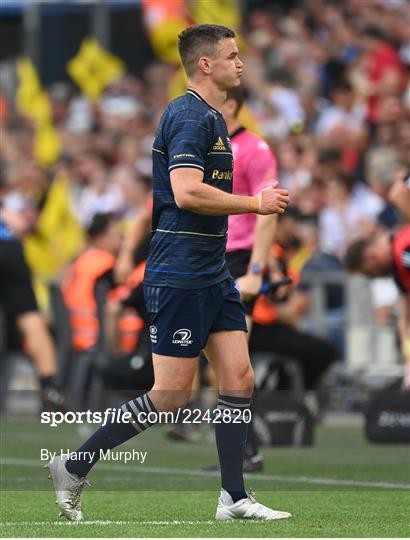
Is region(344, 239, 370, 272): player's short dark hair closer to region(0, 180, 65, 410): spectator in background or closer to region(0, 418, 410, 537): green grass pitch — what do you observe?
region(0, 418, 410, 537): green grass pitch

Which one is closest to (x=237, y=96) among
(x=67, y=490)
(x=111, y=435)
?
(x=111, y=435)

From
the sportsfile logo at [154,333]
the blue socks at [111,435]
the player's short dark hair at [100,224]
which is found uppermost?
the sportsfile logo at [154,333]

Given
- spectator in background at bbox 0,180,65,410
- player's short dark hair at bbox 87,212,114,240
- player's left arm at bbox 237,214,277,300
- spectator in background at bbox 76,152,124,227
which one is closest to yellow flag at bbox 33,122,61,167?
spectator in background at bbox 76,152,124,227

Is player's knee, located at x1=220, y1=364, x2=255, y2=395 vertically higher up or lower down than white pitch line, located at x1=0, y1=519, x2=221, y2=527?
higher up

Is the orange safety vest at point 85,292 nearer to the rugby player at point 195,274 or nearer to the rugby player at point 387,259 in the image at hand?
the rugby player at point 387,259

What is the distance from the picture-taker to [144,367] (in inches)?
557

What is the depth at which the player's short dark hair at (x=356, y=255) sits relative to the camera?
38.2 ft

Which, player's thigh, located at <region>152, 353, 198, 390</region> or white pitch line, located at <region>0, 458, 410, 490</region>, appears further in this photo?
white pitch line, located at <region>0, 458, 410, 490</region>

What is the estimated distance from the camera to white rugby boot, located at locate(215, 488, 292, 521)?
730 cm

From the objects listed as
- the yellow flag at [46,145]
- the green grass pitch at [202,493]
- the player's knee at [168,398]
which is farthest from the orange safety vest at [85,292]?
the player's knee at [168,398]

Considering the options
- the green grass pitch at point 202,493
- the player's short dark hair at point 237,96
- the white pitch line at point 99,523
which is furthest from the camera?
the player's short dark hair at point 237,96

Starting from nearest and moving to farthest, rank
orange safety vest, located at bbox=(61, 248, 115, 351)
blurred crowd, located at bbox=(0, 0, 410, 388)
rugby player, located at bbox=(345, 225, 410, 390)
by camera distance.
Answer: rugby player, located at bbox=(345, 225, 410, 390)
orange safety vest, located at bbox=(61, 248, 115, 351)
blurred crowd, located at bbox=(0, 0, 410, 388)

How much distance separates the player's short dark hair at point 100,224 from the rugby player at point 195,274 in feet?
26.4

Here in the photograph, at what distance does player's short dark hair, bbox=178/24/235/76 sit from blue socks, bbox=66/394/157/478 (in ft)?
4.88
